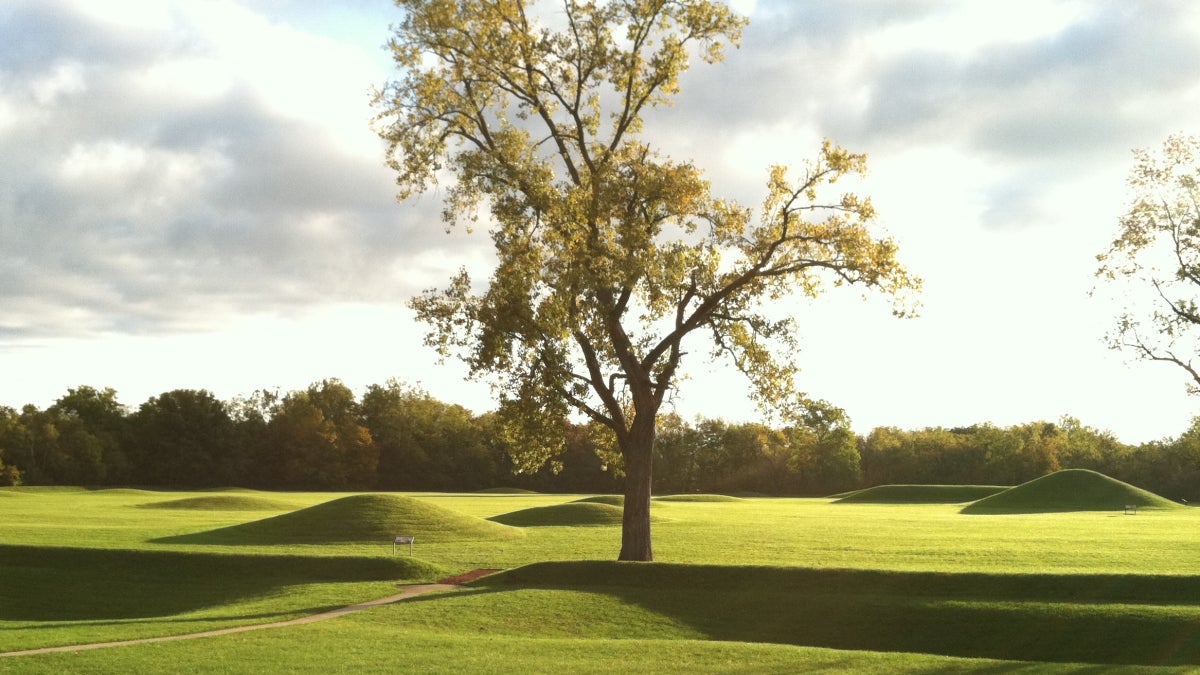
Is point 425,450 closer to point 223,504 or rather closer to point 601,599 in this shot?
point 223,504

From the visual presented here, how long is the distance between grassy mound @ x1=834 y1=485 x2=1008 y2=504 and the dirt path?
197 feet

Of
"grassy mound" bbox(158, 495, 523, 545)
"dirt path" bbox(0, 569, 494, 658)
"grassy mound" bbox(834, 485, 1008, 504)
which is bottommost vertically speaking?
"dirt path" bbox(0, 569, 494, 658)

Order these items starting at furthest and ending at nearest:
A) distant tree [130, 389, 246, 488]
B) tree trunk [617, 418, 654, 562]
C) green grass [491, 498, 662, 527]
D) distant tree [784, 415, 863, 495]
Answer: distant tree [784, 415, 863, 495] < distant tree [130, 389, 246, 488] < green grass [491, 498, 662, 527] < tree trunk [617, 418, 654, 562]

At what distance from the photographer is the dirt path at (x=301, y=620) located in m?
20.5

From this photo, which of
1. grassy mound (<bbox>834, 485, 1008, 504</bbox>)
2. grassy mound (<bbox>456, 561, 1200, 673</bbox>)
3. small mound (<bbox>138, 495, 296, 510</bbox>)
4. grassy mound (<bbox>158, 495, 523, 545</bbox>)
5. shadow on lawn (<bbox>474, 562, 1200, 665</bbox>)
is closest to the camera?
shadow on lawn (<bbox>474, 562, 1200, 665</bbox>)

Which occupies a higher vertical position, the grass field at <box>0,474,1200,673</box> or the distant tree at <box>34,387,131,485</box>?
the distant tree at <box>34,387,131,485</box>

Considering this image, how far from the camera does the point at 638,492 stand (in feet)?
100

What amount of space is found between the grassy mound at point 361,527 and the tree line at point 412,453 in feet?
164

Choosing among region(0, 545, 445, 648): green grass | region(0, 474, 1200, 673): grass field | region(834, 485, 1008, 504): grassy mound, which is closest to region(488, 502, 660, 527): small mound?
region(0, 474, 1200, 673): grass field

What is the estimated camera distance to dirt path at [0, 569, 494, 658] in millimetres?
20547

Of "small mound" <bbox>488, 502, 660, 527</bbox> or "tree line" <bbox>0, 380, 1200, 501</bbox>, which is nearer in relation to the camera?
"small mound" <bbox>488, 502, 660, 527</bbox>

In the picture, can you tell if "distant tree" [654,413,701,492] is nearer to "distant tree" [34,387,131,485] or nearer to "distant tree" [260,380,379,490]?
"distant tree" [260,380,379,490]

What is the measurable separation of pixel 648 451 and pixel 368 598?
9085 millimetres

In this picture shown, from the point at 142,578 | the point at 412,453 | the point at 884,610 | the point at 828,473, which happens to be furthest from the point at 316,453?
the point at 884,610
